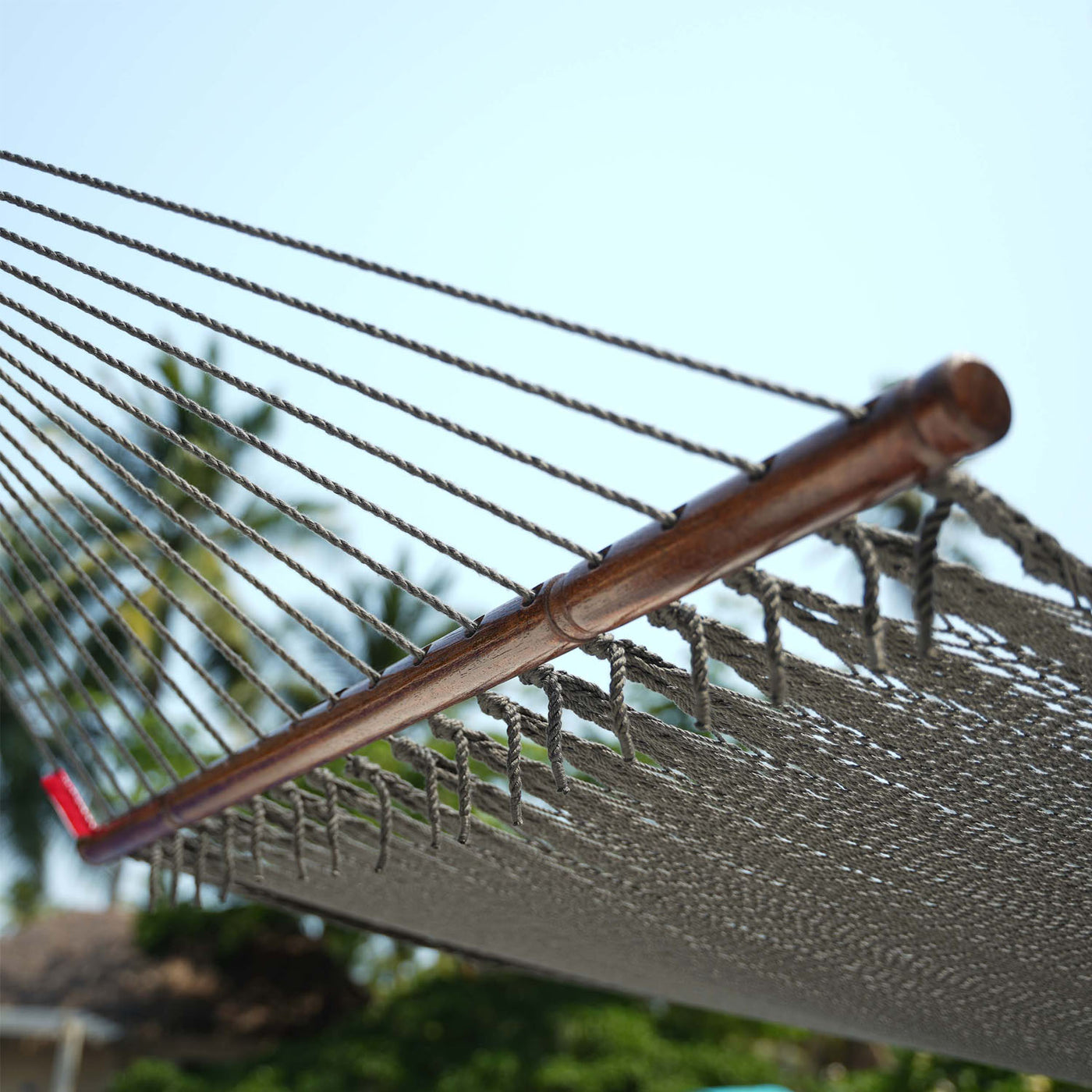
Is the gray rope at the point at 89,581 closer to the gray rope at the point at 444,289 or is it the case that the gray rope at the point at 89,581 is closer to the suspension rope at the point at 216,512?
the suspension rope at the point at 216,512

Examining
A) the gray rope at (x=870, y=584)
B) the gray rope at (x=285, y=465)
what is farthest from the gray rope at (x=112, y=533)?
the gray rope at (x=870, y=584)

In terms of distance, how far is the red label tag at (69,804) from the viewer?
1709mm

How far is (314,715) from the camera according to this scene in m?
1.15

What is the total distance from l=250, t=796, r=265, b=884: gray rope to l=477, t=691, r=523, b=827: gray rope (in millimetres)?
497

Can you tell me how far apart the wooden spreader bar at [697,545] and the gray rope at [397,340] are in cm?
3

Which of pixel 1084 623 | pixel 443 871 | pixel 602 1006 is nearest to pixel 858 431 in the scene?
pixel 1084 623

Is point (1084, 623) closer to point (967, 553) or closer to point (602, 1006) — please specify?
point (602, 1006)

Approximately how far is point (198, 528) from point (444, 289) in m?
0.49

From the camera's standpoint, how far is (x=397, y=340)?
0.81m

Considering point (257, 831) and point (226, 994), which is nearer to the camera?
point (257, 831)

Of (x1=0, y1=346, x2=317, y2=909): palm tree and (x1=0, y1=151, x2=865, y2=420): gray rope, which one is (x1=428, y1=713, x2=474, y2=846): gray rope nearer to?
(x1=0, y1=151, x2=865, y2=420): gray rope

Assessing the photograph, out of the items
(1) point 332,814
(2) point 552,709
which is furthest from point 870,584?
(1) point 332,814

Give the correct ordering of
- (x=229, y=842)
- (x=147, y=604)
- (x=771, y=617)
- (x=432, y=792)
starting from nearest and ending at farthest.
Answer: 1. (x=771, y=617)
2. (x=432, y=792)
3. (x=229, y=842)
4. (x=147, y=604)

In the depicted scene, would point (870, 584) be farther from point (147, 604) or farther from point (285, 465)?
point (147, 604)
